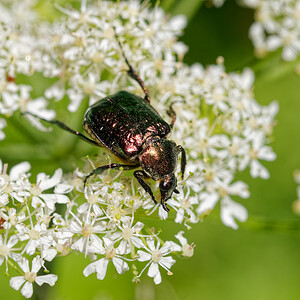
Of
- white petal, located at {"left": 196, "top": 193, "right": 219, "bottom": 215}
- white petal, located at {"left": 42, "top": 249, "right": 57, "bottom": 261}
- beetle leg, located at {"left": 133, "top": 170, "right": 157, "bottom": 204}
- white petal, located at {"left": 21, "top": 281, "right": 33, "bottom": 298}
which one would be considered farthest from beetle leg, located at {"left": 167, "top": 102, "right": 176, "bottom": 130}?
white petal, located at {"left": 21, "top": 281, "right": 33, "bottom": 298}

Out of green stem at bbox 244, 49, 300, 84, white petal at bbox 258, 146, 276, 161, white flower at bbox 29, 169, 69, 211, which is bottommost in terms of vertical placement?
white flower at bbox 29, 169, 69, 211

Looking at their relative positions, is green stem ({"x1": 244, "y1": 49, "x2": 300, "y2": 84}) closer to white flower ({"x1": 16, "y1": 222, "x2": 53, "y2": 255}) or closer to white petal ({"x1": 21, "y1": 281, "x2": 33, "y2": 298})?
white flower ({"x1": 16, "y1": 222, "x2": 53, "y2": 255})

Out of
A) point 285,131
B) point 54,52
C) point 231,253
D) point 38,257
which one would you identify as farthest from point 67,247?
point 285,131

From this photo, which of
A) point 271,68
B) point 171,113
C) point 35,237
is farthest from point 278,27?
point 35,237

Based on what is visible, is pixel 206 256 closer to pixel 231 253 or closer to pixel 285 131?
pixel 231 253

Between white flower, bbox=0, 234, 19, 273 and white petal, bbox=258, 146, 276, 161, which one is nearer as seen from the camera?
white flower, bbox=0, 234, 19, 273

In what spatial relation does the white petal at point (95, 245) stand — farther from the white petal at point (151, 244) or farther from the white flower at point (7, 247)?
the white flower at point (7, 247)

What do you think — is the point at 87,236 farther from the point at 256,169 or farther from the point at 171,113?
the point at 256,169

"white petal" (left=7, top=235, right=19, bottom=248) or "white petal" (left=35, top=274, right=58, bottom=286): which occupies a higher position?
"white petal" (left=7, top=235, right=19, bottom=248)
